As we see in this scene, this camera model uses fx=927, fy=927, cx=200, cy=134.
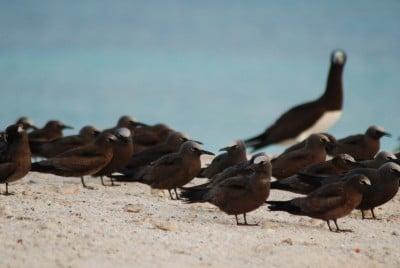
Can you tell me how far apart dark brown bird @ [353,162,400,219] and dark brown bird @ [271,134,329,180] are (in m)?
2.11

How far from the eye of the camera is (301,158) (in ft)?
47.1

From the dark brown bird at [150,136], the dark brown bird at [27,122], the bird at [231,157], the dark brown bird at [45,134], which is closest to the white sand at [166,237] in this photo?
the bird at [231,157]

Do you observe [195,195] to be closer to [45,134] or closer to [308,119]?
[45,134]

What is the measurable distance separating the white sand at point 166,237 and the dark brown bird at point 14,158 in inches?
11.3

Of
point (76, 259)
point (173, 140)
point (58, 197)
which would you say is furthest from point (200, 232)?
point (173, 140)

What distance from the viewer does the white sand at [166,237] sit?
8586 mm

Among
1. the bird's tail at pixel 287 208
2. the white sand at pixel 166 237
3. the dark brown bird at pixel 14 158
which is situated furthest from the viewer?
the dark brown bird at pixel 14 158

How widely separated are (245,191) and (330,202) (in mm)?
1019

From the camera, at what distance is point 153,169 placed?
13406 mm

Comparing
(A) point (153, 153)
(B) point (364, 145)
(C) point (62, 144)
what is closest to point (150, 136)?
(C) point (62, 144)

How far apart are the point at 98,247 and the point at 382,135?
784 cm

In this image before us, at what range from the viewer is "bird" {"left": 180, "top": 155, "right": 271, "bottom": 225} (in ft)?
35.8

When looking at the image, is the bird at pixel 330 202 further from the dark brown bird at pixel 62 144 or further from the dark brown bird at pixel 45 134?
the dark brown bird at pixel 45 134

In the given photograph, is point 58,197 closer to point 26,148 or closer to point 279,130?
point 26,148
